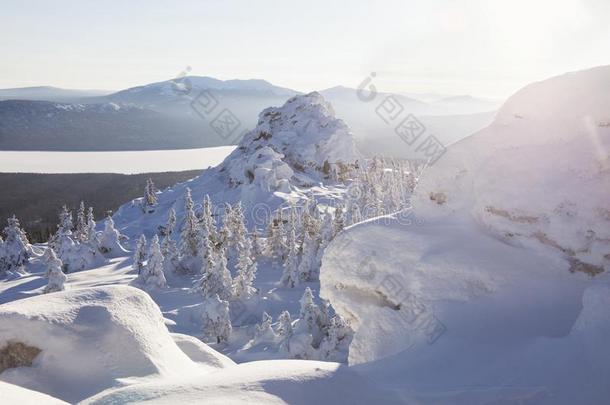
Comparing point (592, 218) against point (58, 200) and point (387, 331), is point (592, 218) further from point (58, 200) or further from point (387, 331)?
point (58, 200)

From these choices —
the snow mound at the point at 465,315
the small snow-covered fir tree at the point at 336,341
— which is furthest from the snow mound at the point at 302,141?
the snow mound at the point at 465,315

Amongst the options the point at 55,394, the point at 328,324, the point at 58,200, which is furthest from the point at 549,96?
the point at 58,200

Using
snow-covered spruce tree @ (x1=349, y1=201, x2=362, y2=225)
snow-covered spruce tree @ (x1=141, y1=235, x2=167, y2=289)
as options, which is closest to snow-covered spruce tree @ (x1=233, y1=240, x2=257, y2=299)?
snow-covered spruce tree @ (x1=141, y1=235, x2=167, y2=289)

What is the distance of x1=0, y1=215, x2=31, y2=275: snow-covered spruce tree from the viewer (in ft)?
216

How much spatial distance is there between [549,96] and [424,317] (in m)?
5.96

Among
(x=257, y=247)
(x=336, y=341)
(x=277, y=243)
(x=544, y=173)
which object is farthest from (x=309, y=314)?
(x=257, y=247)

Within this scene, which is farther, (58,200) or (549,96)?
(58,200)

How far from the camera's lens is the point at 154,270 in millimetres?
51719

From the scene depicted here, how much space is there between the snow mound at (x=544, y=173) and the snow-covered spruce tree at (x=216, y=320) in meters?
30.5

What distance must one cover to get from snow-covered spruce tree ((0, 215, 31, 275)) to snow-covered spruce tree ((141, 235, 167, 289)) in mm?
27639

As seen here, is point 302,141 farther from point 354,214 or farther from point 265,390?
point 265,390

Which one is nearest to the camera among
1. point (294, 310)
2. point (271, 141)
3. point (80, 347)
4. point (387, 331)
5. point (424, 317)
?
point (80, 347)

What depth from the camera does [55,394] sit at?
26.0 ft

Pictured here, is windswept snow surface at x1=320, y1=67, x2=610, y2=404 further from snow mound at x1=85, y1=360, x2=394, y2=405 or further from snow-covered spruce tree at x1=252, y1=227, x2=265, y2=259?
snow-covered spruce tree at x1=252, y1=227, x2=265, y2=259
